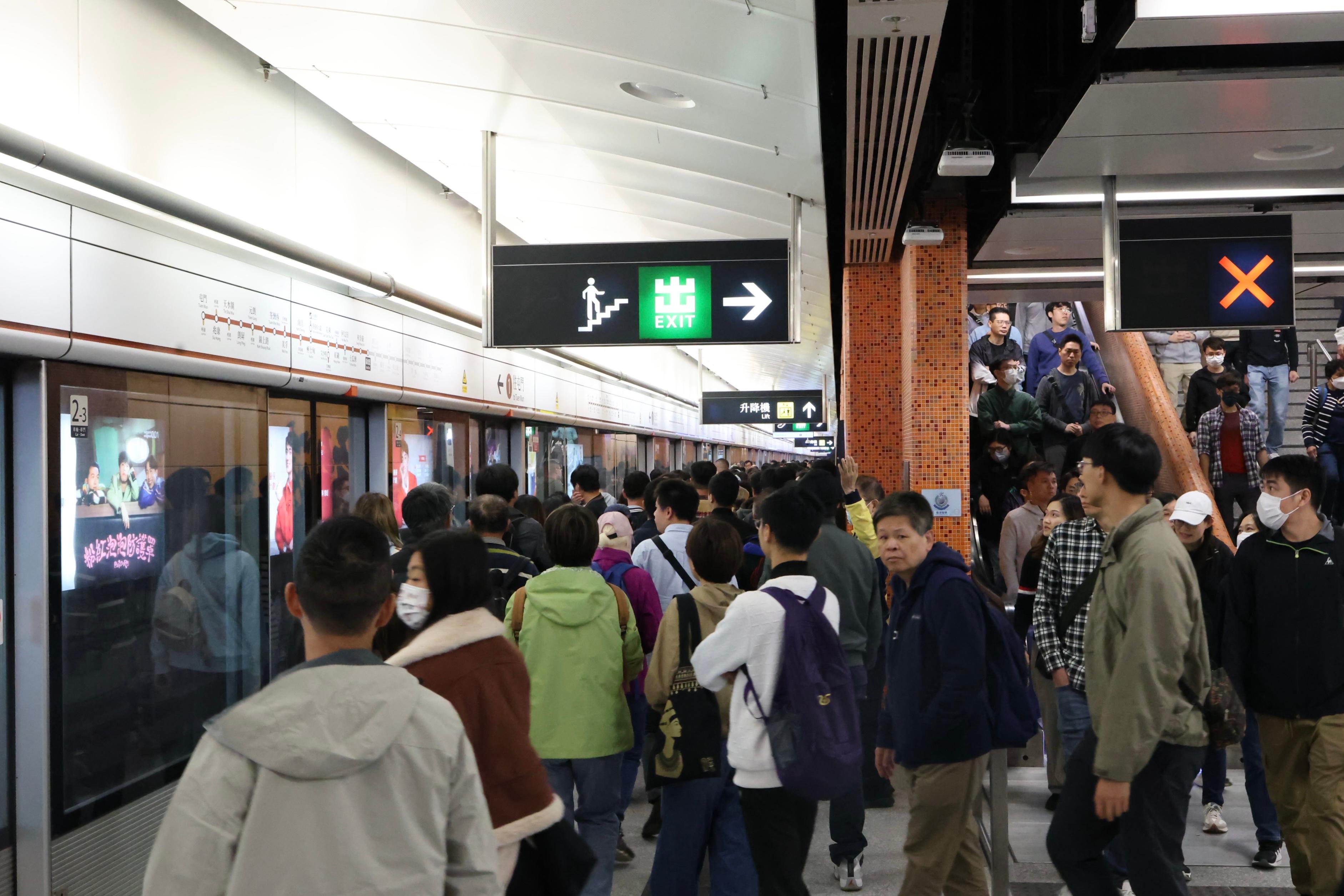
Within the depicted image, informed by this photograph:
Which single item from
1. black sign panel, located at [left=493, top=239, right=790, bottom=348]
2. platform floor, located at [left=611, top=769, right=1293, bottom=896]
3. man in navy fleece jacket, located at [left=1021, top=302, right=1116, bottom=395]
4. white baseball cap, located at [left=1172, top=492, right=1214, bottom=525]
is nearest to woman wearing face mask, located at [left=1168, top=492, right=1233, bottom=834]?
Answer: white baseball cap, located at [left=1172, top=492, right=1214, bottom=525]

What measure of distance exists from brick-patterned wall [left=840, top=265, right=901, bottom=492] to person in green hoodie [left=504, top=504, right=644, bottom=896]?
6457mm

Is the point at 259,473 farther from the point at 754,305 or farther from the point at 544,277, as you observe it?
the point at 754,305

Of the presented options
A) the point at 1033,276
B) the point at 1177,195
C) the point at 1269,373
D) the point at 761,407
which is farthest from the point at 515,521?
the point at 761,407

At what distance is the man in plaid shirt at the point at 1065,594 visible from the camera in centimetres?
398

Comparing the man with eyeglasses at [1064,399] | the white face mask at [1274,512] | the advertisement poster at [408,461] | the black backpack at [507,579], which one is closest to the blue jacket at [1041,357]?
the man with eyeglasses at [1064,399]

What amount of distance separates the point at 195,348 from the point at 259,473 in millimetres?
1075

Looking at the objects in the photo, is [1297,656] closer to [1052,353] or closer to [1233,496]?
[1233,496]

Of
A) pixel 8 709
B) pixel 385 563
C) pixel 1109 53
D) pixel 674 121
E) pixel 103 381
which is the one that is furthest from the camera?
pixel 674 121

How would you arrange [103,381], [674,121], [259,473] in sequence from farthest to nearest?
[674,121] < [259,473] < [103,381]

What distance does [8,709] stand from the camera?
3770 mm

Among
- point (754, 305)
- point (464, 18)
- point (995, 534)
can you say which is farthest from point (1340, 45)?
point (995, 534)

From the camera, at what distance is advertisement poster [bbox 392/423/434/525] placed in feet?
25.1

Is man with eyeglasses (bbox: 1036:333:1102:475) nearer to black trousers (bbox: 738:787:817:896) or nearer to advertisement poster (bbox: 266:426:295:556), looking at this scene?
advertisement poster (bbox: 266:426:295:556)

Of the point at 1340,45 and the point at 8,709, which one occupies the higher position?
the point at 1340,45
